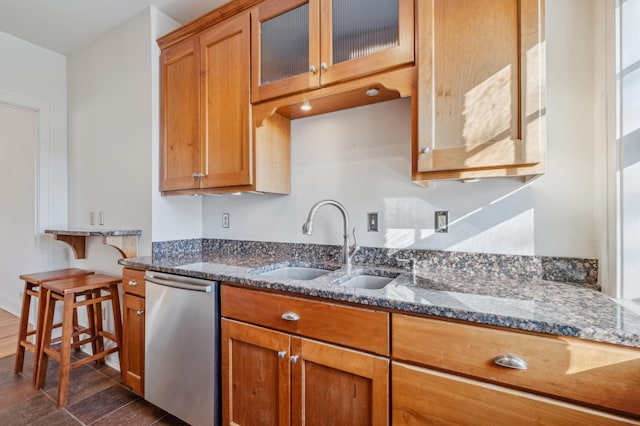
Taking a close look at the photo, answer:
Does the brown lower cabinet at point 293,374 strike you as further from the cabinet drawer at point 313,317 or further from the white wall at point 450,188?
the white wall at point 450,188

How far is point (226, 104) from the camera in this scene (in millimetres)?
1799

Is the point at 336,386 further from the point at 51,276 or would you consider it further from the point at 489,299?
the point at 51,276

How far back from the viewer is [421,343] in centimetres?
97

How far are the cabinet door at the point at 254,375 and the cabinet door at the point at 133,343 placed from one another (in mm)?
700

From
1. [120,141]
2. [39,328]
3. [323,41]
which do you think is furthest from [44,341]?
[323,41]

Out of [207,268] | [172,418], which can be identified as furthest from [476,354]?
[172,418]

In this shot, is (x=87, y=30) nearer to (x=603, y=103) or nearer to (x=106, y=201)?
(x=106, y=201)

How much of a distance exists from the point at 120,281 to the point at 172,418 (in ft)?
3.24

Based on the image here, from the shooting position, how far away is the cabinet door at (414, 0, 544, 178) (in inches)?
41.9

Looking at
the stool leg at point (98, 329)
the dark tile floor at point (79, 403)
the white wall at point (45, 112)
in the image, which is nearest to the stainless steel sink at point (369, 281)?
the dark tile floor at point (79, 403)

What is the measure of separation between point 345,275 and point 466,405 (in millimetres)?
682

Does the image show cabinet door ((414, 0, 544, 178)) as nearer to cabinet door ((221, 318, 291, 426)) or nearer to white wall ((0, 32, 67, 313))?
cabinet door ((221, 318, 291, 426))

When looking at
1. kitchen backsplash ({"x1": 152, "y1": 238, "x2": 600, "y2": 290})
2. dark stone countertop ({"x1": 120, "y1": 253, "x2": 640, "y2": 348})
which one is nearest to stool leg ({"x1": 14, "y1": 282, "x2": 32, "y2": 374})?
kitchen backsplash ({"x1": 152, "y1": 238, "x2": 600, "y2": 290})

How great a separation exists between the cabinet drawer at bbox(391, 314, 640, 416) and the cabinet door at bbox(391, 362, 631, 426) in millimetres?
29
